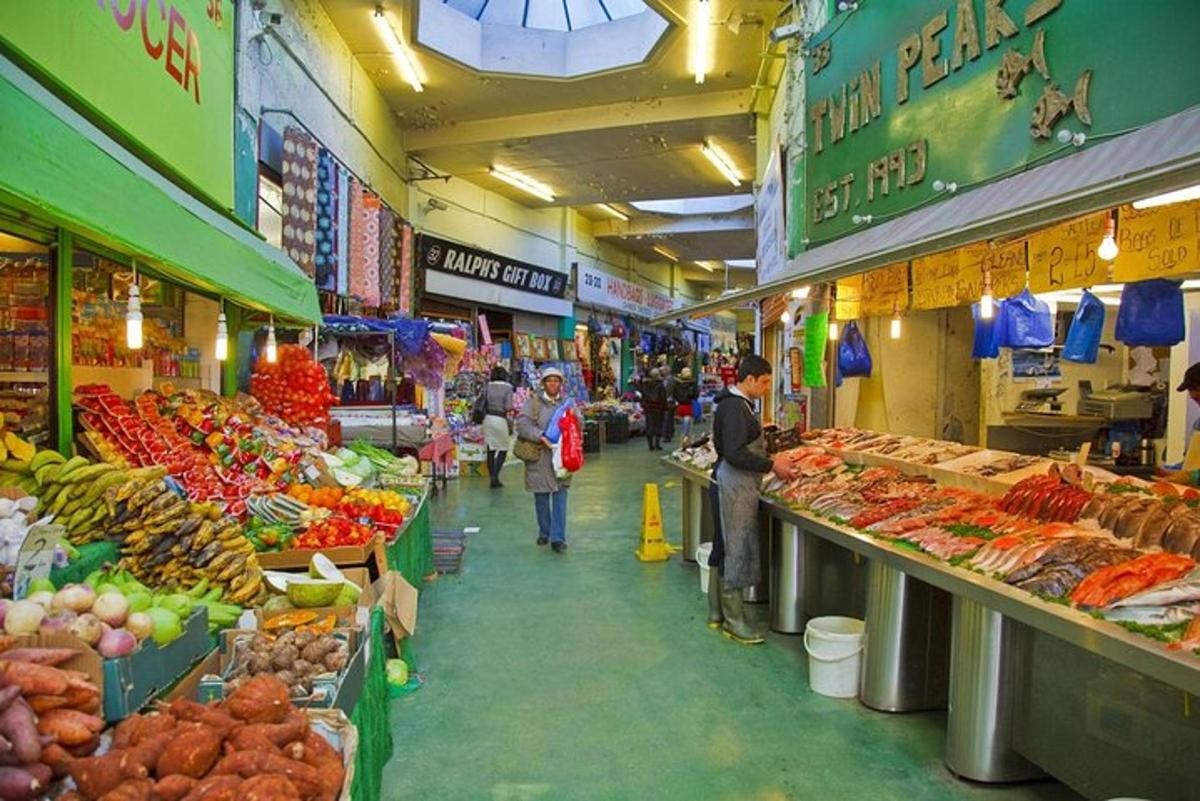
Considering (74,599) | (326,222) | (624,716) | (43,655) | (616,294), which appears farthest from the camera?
(616,294)

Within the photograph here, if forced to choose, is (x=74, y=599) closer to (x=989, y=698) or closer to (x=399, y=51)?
(x=989, y=698)

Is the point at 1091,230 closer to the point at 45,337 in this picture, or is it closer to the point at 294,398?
the point at 45,337

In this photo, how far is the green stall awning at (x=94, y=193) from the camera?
2.65 m

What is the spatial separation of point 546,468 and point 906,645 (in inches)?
177

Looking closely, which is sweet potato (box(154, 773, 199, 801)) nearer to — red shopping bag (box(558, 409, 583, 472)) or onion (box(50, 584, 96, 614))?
onion (box(50, 584, 96, 614))

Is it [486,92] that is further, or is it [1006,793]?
[486,92]

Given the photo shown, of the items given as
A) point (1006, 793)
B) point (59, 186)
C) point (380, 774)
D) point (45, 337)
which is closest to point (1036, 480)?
point (1006, 793)

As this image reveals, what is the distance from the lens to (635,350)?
2934 cm

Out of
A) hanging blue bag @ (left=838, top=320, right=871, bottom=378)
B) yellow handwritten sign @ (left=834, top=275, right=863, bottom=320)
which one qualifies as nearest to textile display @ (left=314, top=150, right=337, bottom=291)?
yellow handwritten sign @ (left=834, top=275, right=863, bottom=320)

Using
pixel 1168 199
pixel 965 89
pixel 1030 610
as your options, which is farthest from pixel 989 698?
pixel 965 89

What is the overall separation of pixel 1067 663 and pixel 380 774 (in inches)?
115

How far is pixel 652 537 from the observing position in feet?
26.8

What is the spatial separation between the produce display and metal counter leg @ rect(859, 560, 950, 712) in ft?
0.95

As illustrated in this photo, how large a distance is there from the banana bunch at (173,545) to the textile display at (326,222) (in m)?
5.94
